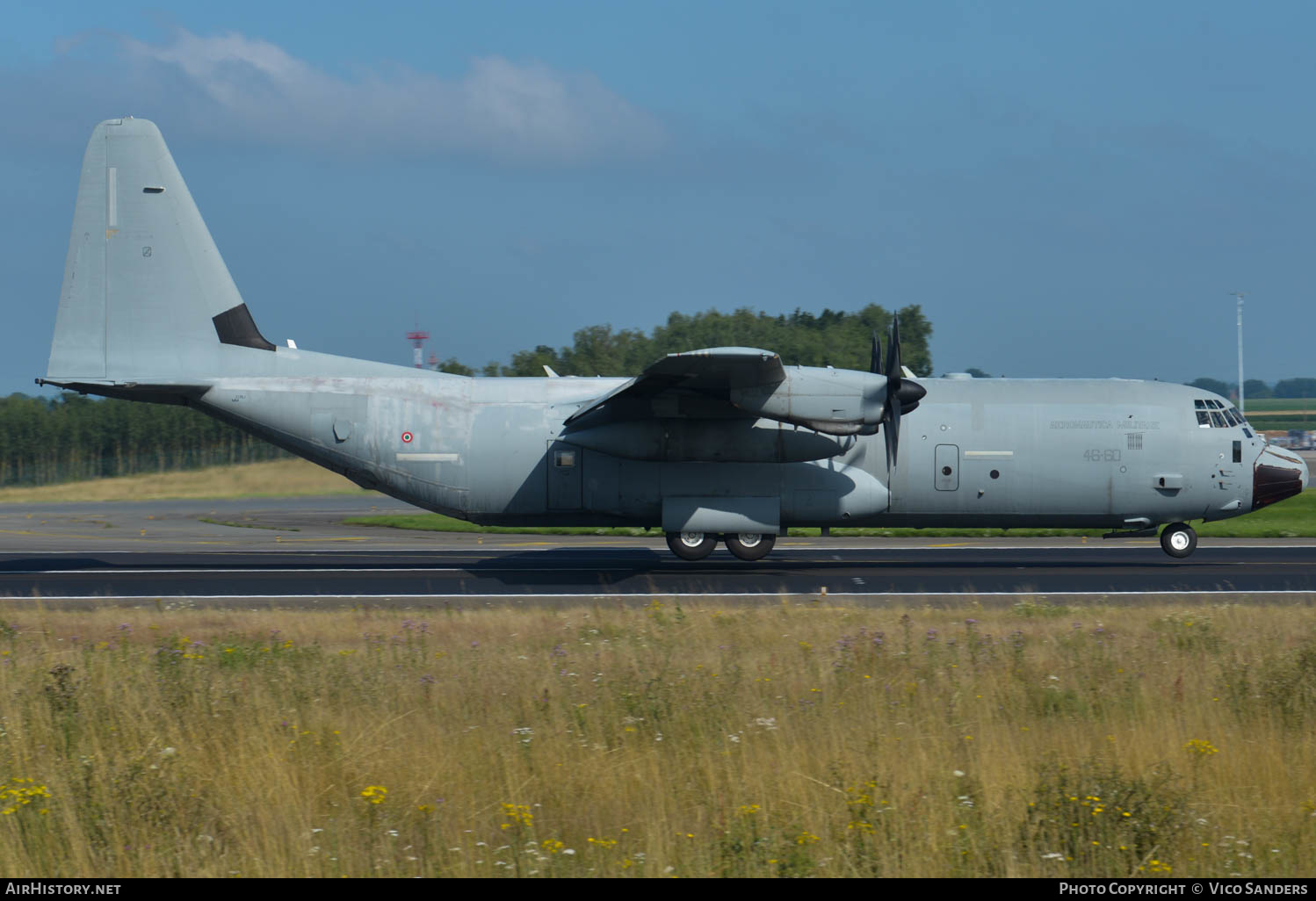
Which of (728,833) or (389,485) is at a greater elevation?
(389,485)

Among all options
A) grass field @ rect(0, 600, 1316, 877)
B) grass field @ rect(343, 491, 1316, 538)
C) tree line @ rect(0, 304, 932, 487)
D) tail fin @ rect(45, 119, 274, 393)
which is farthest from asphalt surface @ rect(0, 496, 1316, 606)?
tree line @ rect(0, 304, 932, 487)

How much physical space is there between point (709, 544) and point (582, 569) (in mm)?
2792

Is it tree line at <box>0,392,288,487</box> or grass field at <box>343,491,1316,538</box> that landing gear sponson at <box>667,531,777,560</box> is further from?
tree line at <box>0,392,288,487</box>

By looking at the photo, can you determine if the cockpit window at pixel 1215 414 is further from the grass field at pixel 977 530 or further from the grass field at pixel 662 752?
the grass field at pixel 662 752

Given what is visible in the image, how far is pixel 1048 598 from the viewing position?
17750mm

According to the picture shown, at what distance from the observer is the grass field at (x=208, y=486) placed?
41906mm

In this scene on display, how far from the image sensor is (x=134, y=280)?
21078mm

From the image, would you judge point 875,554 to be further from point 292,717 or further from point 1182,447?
point 292,717

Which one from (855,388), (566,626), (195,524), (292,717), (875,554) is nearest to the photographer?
(292,717)

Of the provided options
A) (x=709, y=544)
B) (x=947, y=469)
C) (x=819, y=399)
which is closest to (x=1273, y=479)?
(x=947, y=469)

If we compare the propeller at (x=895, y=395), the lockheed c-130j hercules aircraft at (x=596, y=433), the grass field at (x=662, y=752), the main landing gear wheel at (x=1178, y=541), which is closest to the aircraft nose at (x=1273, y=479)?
the lockheed c-130j hercules aircraft at (x=596, y=433)

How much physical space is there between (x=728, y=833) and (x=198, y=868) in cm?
320

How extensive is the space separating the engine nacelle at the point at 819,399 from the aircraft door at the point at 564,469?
3746 millimetres
